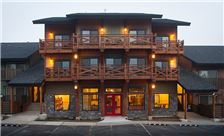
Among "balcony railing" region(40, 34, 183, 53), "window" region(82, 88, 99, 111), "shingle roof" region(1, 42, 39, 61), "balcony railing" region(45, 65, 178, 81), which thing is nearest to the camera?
"balcony railing" region(45, 65, 178, 81)

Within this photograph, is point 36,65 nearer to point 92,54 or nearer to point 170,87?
point 92,54

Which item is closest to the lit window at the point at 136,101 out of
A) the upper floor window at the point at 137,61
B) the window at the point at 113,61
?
the upper floor window at the point at 137,61

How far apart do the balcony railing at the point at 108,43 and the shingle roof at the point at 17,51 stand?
7408mm

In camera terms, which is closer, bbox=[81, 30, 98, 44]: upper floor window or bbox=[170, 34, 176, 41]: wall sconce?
bbox=[81, 30, 98, 44]: upper floor window

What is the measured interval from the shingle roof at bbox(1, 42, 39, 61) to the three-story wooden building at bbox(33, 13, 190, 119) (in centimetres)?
702

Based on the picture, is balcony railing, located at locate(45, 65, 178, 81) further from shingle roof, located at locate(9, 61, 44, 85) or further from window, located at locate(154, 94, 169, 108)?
window, located at locate(154, 94, 169, 108)

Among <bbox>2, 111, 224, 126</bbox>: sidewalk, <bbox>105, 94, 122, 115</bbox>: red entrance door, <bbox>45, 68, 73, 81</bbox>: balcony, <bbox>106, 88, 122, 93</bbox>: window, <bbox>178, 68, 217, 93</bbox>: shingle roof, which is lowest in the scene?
<bbox>2, 111, 224, 126</bbox>: sidewalk

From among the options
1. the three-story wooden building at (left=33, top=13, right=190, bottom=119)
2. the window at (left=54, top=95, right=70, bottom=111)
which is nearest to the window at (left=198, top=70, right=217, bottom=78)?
the three-story wooden building at (left=33, top=13, right=190, bottom=119)

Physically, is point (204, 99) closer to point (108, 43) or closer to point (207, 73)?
point (207, 73)

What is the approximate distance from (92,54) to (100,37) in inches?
101

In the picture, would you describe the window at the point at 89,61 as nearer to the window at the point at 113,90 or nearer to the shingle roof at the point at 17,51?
the window at the point at 113,90

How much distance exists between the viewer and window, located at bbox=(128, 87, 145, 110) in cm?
2919

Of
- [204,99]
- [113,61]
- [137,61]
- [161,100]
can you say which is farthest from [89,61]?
[204,99]

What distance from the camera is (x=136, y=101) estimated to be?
29.3 metres
